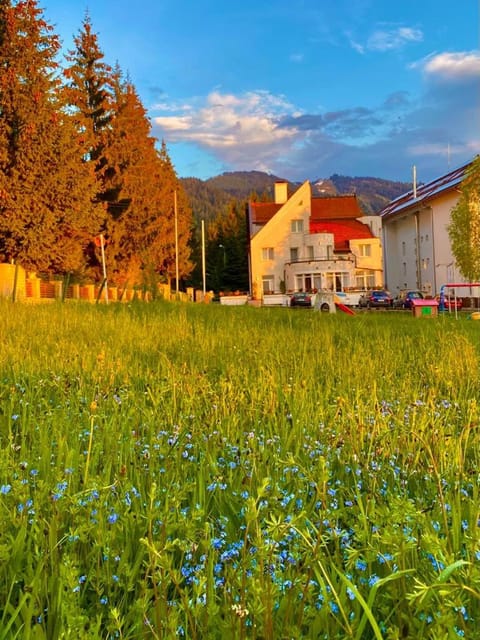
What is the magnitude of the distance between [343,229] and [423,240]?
44.8 feet

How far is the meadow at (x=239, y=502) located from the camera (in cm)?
102

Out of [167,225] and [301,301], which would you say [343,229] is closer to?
[301,301]

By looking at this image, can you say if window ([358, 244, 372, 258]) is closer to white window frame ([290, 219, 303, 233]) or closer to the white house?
the white house

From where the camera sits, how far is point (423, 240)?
5166cm

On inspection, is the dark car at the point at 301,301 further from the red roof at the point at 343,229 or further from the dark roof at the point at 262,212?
the dark roof at the point at 262,212

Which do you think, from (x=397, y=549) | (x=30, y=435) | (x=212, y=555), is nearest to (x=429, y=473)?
(x=397, y=549)

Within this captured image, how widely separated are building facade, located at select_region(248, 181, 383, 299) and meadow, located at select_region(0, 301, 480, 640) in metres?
55.3

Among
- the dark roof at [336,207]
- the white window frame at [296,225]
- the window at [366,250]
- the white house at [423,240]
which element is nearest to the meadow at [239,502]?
the white house at [423,240]

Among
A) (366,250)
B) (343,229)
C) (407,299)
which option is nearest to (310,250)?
(343,229)

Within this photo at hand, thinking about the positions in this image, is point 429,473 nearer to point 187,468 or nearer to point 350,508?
point 350,508

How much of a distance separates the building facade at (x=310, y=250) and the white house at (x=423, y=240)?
196cm

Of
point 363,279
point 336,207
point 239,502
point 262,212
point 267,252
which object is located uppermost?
point 336,207

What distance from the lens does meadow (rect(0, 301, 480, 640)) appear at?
3.34 ft

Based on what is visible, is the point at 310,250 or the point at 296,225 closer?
the point at 310,250
